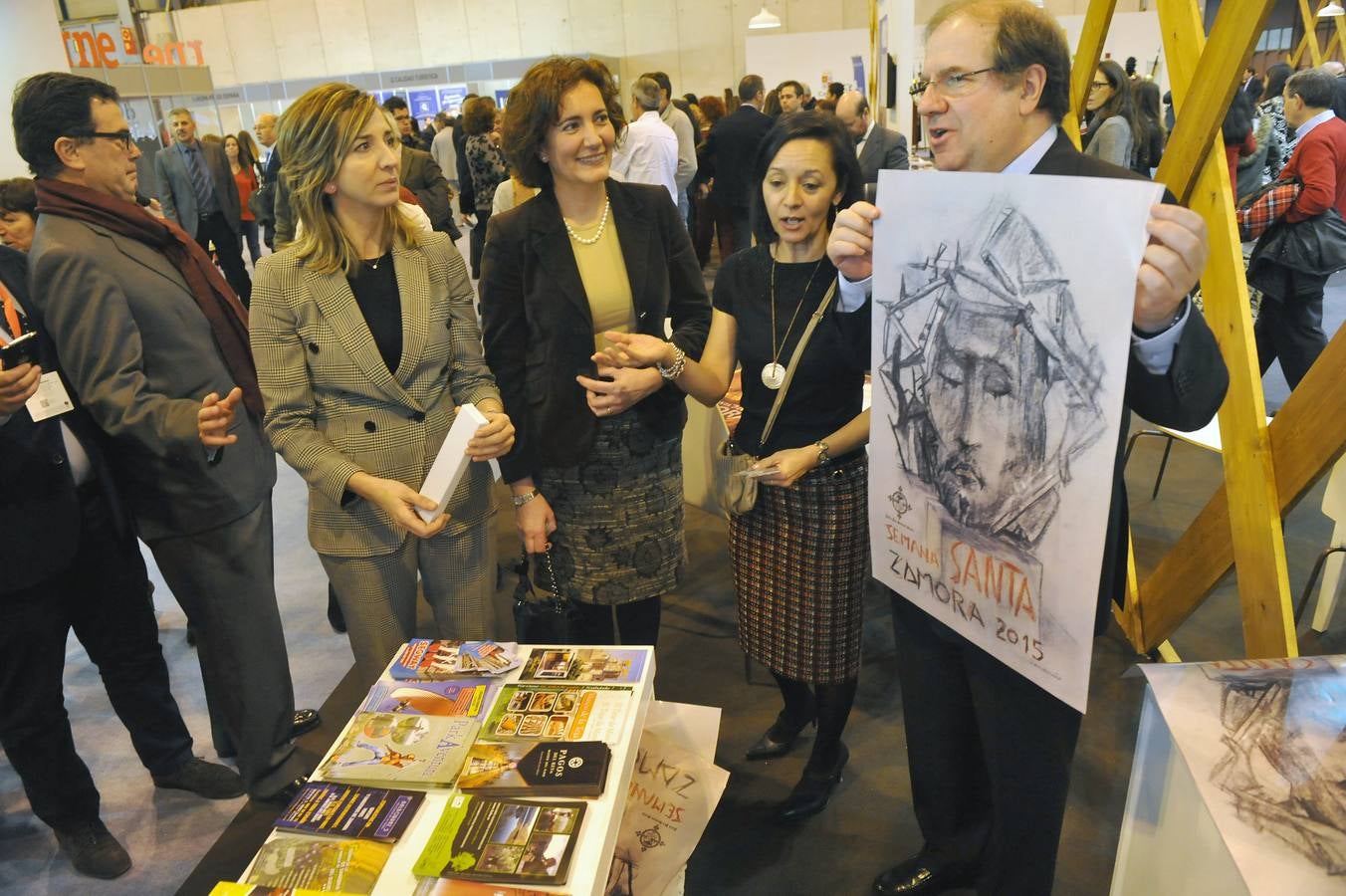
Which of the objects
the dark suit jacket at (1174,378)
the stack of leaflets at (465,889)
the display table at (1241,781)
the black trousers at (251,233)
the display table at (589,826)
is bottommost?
the display table at (589,826)

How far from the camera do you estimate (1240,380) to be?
2.02 meters

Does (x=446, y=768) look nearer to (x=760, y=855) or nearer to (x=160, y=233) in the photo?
(x=760, y=855)

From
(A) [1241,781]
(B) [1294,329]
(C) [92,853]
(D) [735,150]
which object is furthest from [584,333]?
(D) [735,150]

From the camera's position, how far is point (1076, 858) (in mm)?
2018

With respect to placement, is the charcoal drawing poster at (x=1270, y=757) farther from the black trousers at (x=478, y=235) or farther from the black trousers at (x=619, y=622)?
the black trousers at (x=478, y=235)

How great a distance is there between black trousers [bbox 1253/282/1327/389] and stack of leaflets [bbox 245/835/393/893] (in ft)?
13.9

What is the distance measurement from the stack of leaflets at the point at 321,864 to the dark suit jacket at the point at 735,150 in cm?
612

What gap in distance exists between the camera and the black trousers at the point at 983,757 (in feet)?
4.73

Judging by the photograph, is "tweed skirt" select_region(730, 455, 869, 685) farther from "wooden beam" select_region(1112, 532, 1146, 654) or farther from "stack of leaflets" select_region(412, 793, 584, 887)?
"wooden beam" select_region(1112, 532, 1146, 654)

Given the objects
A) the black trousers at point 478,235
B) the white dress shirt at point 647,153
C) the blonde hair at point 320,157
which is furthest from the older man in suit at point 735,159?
the blonde hair at point 320,157

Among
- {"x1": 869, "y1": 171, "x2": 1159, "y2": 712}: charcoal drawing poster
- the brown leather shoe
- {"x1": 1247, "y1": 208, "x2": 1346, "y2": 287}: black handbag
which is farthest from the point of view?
{"x1": 1247, "y1": 208, "x2": 1346, "y2": 287}: black handbag

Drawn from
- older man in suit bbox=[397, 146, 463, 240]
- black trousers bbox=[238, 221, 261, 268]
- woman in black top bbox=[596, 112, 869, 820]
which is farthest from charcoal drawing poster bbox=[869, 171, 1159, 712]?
black trousers bbox=[238, 221, 261, 268]

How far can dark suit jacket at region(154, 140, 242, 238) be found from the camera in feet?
21.4

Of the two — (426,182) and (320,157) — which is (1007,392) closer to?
(320,157)
